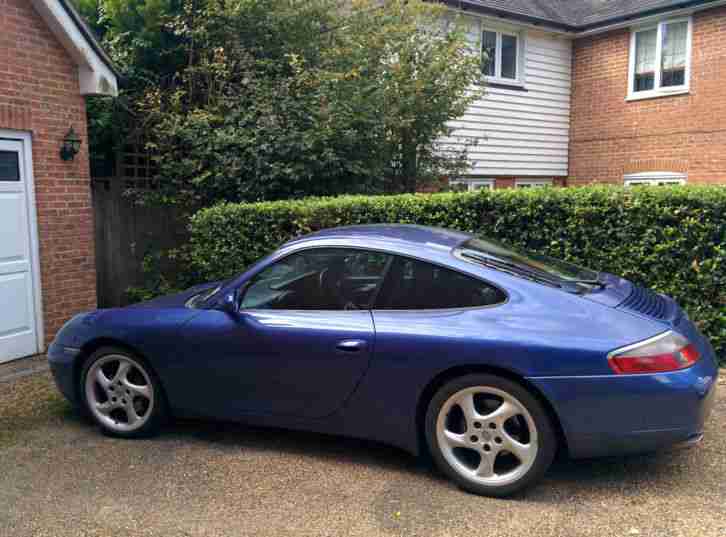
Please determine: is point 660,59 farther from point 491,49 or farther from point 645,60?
point 491,49

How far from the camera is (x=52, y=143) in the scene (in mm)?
7598

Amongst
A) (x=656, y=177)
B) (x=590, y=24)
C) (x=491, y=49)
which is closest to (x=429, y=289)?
(x=491, y=49)

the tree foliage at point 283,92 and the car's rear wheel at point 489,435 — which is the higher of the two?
the tree foliage at point 283,92

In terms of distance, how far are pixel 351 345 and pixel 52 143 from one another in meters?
5.22

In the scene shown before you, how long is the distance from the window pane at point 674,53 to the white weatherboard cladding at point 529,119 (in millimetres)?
2162

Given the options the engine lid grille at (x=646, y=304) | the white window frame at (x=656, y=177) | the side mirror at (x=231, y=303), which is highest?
the white window frame at (x=656, y=177)

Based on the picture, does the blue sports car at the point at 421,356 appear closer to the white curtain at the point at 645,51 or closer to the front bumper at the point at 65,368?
the front bumper at the point at 65,368

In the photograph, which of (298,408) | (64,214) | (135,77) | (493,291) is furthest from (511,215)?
(135,77)

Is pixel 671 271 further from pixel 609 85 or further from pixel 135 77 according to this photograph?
pixel 609 85

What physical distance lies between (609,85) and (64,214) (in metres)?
11.3

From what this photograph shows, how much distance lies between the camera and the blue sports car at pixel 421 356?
11.7 ft

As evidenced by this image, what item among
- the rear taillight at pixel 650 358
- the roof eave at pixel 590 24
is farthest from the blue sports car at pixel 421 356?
the roof eave at pixel 590 24

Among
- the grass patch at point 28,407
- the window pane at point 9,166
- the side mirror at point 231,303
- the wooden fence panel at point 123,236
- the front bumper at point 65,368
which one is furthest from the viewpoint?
the wooden fence panel at point 123,236

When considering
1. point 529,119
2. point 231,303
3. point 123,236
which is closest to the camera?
point 231,303
